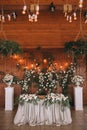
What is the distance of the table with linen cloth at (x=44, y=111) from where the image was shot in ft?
22.0

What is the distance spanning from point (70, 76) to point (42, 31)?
2.31m

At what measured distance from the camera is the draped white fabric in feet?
22.0

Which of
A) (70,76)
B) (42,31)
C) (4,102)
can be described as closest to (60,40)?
(42,31)

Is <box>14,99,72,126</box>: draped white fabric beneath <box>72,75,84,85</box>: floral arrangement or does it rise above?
beneath

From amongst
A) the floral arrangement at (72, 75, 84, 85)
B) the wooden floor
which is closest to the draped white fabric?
the wooden floor

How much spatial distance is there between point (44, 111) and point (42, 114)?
11 cm

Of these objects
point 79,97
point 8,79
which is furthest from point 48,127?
point 8,79

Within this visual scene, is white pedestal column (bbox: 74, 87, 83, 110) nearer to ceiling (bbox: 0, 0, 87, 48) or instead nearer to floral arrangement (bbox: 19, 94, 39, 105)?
ceiling (bbox: 0, 0, 87, 48)

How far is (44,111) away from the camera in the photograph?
671cm

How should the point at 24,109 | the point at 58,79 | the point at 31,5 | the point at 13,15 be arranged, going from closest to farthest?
the point at 24,109 < the point at 31,5 < the point at 13,15 < the point at 58,79

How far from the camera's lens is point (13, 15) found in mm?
9508

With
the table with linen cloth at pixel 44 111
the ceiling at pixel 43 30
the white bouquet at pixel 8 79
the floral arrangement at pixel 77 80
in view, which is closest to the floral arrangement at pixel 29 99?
the table with linen cloth at pixel 44 111

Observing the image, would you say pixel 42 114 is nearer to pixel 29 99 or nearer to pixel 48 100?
pixel 48 100

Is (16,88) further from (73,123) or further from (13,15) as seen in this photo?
(73,123)
